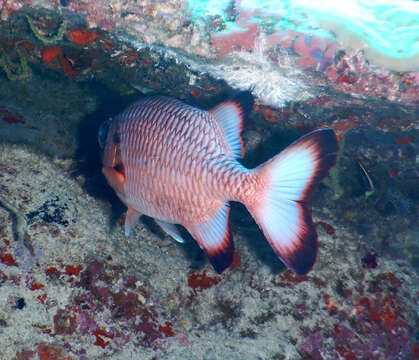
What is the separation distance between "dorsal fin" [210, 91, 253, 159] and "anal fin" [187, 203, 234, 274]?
1.88ft

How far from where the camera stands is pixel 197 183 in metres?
2.11

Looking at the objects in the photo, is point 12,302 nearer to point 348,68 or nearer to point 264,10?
point 264,10

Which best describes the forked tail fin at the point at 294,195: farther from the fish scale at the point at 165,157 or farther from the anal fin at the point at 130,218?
the anal fin at the point at 130,218

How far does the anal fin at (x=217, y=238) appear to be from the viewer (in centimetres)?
200

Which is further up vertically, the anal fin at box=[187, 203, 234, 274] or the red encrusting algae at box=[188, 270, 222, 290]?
the anal fin at box=[187, 203, 234, 274]

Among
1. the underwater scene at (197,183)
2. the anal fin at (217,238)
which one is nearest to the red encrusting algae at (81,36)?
the underwater scene at (197,183)

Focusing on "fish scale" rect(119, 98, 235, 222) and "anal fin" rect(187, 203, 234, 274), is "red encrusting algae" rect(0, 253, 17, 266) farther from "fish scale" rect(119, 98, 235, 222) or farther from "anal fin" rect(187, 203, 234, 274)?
"anal fin" rect(187, 203, 234, 274)

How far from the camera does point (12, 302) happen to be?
6.49 ft

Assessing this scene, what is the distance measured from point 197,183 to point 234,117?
767mm

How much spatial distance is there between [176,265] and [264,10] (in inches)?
123

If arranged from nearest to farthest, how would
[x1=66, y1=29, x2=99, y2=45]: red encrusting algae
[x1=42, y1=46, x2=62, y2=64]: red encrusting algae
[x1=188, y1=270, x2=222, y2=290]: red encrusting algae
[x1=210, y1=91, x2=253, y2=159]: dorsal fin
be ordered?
[x1=210, y1=91, x2=253, y2=159]: dorsal fin, [x1=188, y1=270, x2=222, y2=290]: red encrusting algae, [x1=66, y1=29, x2=99, y2=45]: red encrusting algae, [x1=42, y1=46, x2=62, y2=64]: red encrusting algae

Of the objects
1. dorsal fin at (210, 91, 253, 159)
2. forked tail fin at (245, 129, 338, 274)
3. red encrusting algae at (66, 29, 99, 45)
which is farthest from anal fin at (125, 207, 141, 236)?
red encrusting algae at (66, 29, 99, 45)

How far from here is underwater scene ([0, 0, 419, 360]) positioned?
207 centimetres

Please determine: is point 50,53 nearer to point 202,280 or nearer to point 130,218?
point 130,218
